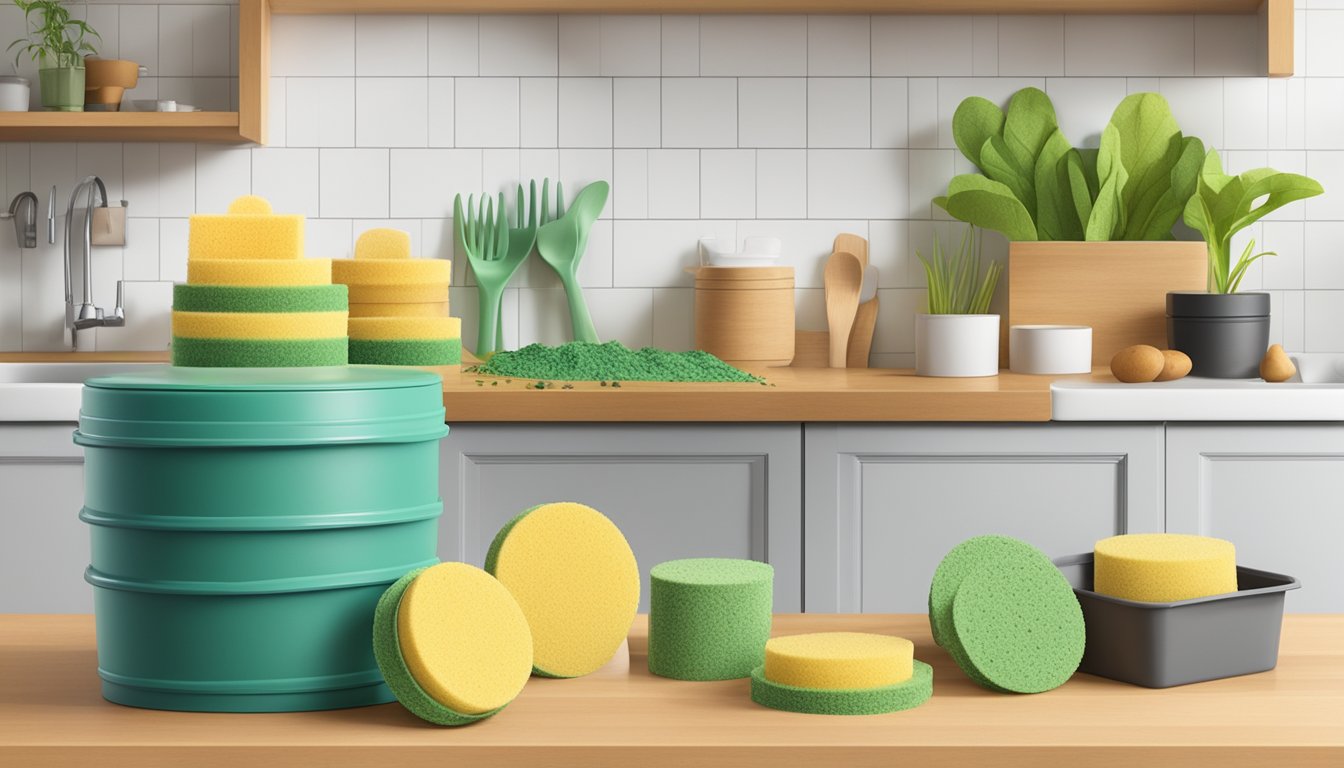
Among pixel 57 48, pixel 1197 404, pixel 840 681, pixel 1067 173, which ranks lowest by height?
pixel 840 681

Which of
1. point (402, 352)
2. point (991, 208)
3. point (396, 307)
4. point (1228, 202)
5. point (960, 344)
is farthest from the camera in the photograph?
point (991, 208)

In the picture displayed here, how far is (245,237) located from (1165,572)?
809 millimetres

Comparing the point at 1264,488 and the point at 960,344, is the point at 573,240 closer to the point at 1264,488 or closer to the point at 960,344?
the point at 960,344

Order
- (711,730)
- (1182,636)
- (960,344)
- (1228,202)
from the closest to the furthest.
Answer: (711,730) → (1182,636) → (960,344) → (1228,202)

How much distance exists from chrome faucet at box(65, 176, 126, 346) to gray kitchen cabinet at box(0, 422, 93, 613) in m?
0.75

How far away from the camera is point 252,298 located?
1.20 meters

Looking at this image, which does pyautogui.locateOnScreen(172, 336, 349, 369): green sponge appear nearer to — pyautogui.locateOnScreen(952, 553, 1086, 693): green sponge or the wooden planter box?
pyautogui.locateOnScreen(952, 553, 1086, 693): green sponge

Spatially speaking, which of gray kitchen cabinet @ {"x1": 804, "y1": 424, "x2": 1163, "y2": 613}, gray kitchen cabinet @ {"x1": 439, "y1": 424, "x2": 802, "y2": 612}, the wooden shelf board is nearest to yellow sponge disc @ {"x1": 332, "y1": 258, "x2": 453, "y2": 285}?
gray kitchen cabinet @ {"x1": 439, "y1": 424, "x2": 802, "y2": 612}

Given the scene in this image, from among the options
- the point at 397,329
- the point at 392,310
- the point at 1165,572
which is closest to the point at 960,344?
the point at 392,310

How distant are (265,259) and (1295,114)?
283 cm

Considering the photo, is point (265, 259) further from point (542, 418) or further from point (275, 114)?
point (275, 114)

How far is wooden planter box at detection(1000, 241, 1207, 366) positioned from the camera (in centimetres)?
316

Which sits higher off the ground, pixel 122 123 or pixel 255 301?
pixel 122 123

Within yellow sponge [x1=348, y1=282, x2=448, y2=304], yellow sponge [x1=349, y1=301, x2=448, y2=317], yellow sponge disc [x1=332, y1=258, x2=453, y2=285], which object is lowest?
yellow sponge [x1=349, y1=301, x2=448, y2=317]
